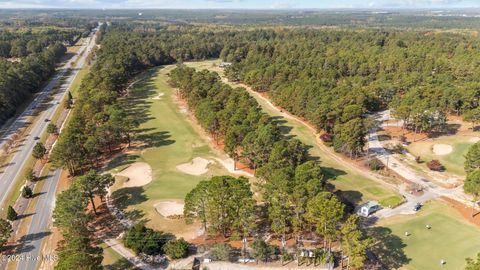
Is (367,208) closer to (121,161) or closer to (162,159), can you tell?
(162,159)

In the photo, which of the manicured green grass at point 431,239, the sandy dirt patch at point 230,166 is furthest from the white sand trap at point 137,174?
the manicured green grass at point 431,239

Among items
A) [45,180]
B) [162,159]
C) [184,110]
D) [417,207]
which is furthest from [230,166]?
[184,110]

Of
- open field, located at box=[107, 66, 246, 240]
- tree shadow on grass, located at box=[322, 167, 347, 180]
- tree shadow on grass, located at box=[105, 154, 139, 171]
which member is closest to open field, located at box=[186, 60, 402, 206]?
tree shadow on grass, located at box=[322, 167, 347, 180]

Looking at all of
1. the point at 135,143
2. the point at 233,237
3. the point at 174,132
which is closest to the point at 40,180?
the point at 135,143

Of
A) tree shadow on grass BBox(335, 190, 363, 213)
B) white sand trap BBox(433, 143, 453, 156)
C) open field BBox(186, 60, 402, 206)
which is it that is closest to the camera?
tree shadow on grass BBox(335, 190, 363, 213)

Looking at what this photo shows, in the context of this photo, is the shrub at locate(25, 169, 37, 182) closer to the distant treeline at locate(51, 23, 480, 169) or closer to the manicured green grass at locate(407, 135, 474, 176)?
the distant treeline at locate(51, 23, 480, 169)

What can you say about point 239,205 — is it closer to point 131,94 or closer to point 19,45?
point 131,94
